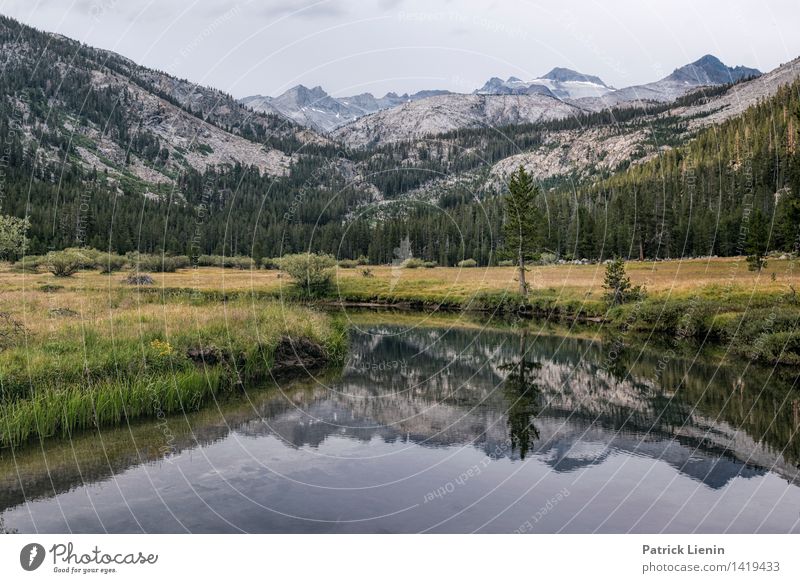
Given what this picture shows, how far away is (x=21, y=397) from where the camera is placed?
17.6 metres

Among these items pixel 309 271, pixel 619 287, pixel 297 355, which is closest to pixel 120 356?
pixel 297 355

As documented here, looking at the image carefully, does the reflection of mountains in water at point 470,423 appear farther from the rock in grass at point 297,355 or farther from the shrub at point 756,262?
the shrub at point 756,262

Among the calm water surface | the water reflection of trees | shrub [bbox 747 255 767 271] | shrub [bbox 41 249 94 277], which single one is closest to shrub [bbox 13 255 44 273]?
shrub [bbox 41 249 94 277]

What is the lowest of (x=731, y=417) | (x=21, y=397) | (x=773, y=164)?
(x=731, y=417)

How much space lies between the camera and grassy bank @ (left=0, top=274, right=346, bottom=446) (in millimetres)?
17578

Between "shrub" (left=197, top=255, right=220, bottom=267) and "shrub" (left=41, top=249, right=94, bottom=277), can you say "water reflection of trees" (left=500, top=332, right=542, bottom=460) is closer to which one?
"shrub" (left=41, top=249, right=94, bottom=277)

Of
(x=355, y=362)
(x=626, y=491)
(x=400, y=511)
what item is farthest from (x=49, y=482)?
(x=355, y=362)

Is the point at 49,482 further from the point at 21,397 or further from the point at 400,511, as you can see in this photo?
the point at 400,511

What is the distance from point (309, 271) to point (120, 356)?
46918 mm

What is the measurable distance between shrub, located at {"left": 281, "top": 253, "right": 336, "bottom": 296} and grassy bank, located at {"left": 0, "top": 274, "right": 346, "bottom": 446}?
35514 millimetres

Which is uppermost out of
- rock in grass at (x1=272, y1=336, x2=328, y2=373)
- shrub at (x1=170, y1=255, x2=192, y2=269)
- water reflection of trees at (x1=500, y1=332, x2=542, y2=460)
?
shrub at (x1=170, y1=255, x2=192, y2=269)

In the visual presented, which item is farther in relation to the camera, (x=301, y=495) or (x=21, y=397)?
(x=21, y=397)

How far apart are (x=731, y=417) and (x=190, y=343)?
765 inches

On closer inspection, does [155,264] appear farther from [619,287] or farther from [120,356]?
[120,356]
